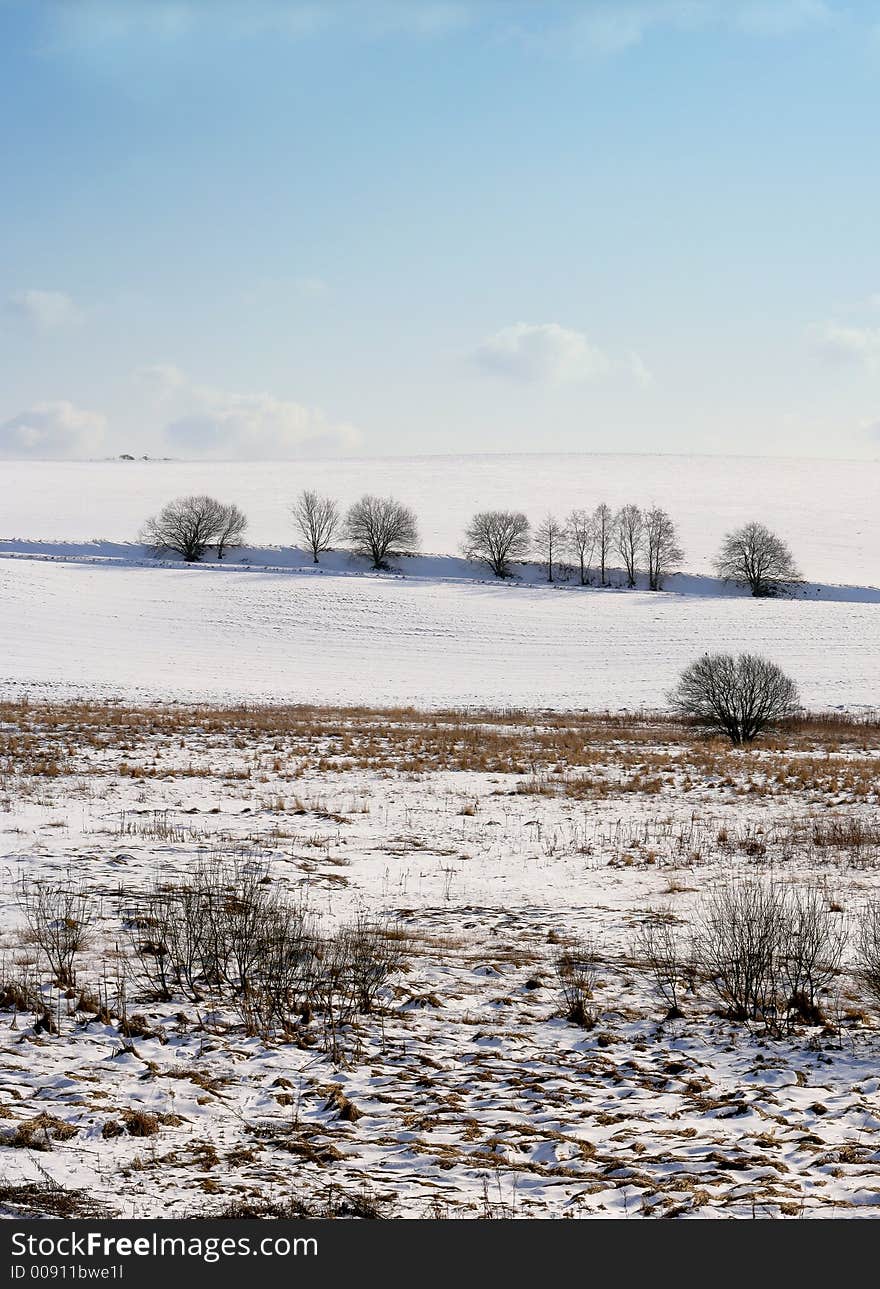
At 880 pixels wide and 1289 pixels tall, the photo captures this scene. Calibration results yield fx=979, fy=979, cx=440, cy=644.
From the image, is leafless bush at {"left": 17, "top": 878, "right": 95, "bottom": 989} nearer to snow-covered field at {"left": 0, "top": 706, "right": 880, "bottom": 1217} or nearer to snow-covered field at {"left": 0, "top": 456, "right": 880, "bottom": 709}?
snow-covered field at {"left": 0, "top": 706, "right": 880, "bottom": 1217}

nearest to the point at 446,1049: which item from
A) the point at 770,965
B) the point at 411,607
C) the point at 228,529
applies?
the point at 770,965

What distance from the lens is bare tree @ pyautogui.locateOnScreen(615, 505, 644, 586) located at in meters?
85.6

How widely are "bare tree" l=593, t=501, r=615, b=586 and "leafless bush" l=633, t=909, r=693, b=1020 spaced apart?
7524cm

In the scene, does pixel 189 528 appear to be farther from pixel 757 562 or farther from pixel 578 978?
pixel 578 978

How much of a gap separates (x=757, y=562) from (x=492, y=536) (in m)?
22.2

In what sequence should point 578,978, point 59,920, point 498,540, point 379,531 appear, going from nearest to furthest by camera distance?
point 578,978
point 59,920
point 498,540
point 379,531

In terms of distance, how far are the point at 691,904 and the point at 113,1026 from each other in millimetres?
6973

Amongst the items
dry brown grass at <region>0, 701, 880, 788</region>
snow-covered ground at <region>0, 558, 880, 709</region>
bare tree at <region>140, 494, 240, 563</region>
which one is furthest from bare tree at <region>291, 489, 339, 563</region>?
dry brown grass at <region>0, 701, 880, 788</region>

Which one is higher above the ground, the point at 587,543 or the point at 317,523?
the point at 317,523

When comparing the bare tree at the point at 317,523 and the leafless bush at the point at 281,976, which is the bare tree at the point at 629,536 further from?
the leafless bush at the point at 281,976

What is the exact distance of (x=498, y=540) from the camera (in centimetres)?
8512

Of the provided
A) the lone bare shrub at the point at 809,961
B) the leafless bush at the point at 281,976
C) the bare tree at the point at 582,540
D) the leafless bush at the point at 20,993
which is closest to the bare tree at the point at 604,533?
the bare tree at the point at 582,540

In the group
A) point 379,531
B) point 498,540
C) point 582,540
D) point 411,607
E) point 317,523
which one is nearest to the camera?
point 411,607

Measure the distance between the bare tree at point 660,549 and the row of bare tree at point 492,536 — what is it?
8cm
